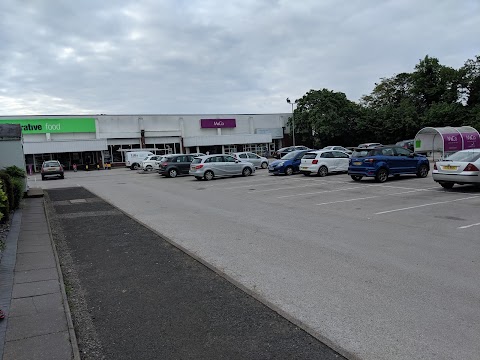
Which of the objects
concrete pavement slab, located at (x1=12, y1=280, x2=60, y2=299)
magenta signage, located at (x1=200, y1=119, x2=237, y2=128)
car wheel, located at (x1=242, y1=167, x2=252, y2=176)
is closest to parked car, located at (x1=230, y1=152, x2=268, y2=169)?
car wheel, located at (x1=242, y1=167, x2=252, y2=176)

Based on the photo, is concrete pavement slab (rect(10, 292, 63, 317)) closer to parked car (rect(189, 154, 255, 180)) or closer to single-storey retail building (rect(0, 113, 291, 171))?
parked car (rect(189, 154, 255, 180))

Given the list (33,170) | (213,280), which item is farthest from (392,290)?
(33,170)

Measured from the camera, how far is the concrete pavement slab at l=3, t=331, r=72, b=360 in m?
3.32

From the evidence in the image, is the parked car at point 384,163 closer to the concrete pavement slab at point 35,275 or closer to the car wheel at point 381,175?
the car wheel at point 381,175

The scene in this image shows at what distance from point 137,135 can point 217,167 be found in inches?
1306

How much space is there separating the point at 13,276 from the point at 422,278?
5725 millimetres

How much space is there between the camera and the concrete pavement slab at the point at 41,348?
3.32 metres

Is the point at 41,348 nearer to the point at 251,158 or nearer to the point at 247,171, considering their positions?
the point at 247,171

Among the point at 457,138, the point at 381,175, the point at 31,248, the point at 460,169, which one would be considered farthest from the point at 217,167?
the point at 31,248

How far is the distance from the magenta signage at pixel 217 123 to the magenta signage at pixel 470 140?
125 ft

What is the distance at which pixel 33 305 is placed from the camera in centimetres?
444

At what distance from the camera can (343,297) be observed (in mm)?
4637

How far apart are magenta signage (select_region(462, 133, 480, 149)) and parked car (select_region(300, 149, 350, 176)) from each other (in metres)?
9.65

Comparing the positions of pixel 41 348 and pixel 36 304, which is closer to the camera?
pixel 41 348
